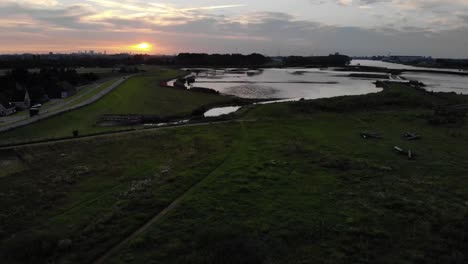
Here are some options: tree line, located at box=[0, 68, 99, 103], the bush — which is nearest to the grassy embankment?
the bush

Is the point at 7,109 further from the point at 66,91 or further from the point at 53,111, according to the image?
the point at 66,91

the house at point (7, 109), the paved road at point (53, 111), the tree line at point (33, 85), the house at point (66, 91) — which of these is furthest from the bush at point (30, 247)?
the house at point (66, 91)

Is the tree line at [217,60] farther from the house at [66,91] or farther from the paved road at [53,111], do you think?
the paved road at [53,111]

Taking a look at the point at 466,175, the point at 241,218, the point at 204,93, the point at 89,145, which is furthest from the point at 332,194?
the point at 204,93

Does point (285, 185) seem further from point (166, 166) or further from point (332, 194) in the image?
point (166, 166)

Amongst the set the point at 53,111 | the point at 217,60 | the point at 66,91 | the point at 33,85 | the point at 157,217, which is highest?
the point at 217,60

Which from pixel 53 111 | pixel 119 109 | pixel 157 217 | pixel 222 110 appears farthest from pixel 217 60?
pixel 157 217

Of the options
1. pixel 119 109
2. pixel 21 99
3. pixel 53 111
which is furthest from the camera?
pixel 21 99
